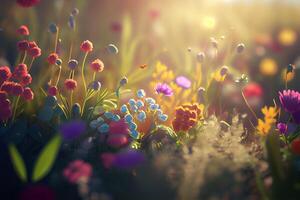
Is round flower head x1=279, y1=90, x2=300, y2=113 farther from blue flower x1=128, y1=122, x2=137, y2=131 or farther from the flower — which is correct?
the flower

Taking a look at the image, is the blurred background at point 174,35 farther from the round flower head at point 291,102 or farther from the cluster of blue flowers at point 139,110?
the round flower head at point 291,102

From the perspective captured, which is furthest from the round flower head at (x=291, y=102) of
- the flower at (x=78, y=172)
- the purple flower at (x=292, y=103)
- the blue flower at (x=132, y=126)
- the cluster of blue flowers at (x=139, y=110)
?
the flower at (x=78, y=172)

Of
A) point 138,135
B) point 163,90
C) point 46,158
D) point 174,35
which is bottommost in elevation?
point 174,35

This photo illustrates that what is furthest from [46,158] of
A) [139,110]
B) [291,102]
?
[291,102]

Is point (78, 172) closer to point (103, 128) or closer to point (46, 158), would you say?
point (46, 158)

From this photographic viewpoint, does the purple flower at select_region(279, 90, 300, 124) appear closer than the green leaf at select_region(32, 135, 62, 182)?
No

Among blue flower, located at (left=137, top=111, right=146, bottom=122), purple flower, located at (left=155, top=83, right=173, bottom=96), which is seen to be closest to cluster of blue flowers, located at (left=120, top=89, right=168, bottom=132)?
blue flower, located at (left=137, top=111, right=146, bottom=122)

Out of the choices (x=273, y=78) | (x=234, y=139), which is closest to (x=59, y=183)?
(x=234, y=139)

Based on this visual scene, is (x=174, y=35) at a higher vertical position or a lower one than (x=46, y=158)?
lower
